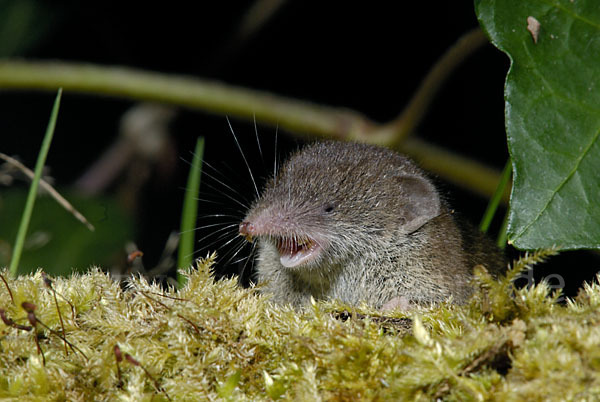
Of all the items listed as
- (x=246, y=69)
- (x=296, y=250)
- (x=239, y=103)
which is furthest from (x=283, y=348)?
(x=246, y=69)

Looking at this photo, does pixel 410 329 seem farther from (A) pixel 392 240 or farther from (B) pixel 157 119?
(B) pixel 157 119

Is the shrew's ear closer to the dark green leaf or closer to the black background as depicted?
the dark green leaf

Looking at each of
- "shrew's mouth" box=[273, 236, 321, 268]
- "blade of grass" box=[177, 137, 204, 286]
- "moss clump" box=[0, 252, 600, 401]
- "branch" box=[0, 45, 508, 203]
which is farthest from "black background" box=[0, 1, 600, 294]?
"moss clump" box=[0, 252, 600, 401]

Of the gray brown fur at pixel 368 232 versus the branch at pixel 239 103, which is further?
the branch at pixel 239 103

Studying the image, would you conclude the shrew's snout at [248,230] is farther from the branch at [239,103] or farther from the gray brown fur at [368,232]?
the branch at [239,103]

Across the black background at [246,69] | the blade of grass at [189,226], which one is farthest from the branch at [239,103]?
the blade of grass at [189,226]
